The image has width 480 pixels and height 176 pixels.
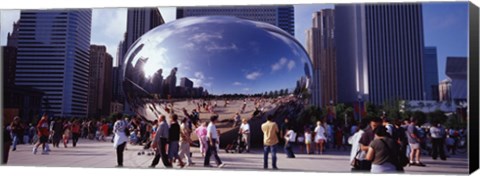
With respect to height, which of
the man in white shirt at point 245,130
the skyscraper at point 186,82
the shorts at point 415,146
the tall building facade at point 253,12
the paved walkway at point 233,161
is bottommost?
the paved walkway at point 233,161

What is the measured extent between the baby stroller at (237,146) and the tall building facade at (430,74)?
482cm

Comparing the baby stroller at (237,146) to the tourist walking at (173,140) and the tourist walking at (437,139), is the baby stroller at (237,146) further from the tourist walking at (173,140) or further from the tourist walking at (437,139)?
the tourist walking at (437,139)

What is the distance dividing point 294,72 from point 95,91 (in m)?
6.36

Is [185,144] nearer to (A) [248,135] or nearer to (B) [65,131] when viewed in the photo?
(A) [248,135]

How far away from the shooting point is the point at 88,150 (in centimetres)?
1191

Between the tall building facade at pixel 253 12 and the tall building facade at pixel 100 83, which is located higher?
the tall building facade at pixel 253 12

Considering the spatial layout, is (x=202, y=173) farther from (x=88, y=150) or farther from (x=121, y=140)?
(x=88, y=150)

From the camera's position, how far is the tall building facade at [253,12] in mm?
10281

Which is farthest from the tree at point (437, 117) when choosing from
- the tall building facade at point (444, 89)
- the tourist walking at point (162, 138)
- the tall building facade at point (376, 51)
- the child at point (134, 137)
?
the child at point (134, 137)

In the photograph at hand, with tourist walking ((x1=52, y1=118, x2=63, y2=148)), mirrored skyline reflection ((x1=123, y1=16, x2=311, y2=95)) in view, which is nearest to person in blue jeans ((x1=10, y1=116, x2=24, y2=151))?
tourist walking ((x1=52, y1=118, x2=63, y2=148))

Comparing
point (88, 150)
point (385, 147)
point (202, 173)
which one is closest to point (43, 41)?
point (88, 150)

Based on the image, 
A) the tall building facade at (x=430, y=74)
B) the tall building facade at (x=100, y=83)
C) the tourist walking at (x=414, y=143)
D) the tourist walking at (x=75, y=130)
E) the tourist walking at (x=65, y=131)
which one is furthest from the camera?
the tall building facade at (x=100, y=83)

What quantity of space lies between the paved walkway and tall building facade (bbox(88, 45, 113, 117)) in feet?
5.06

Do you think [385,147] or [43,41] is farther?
[43,41]
